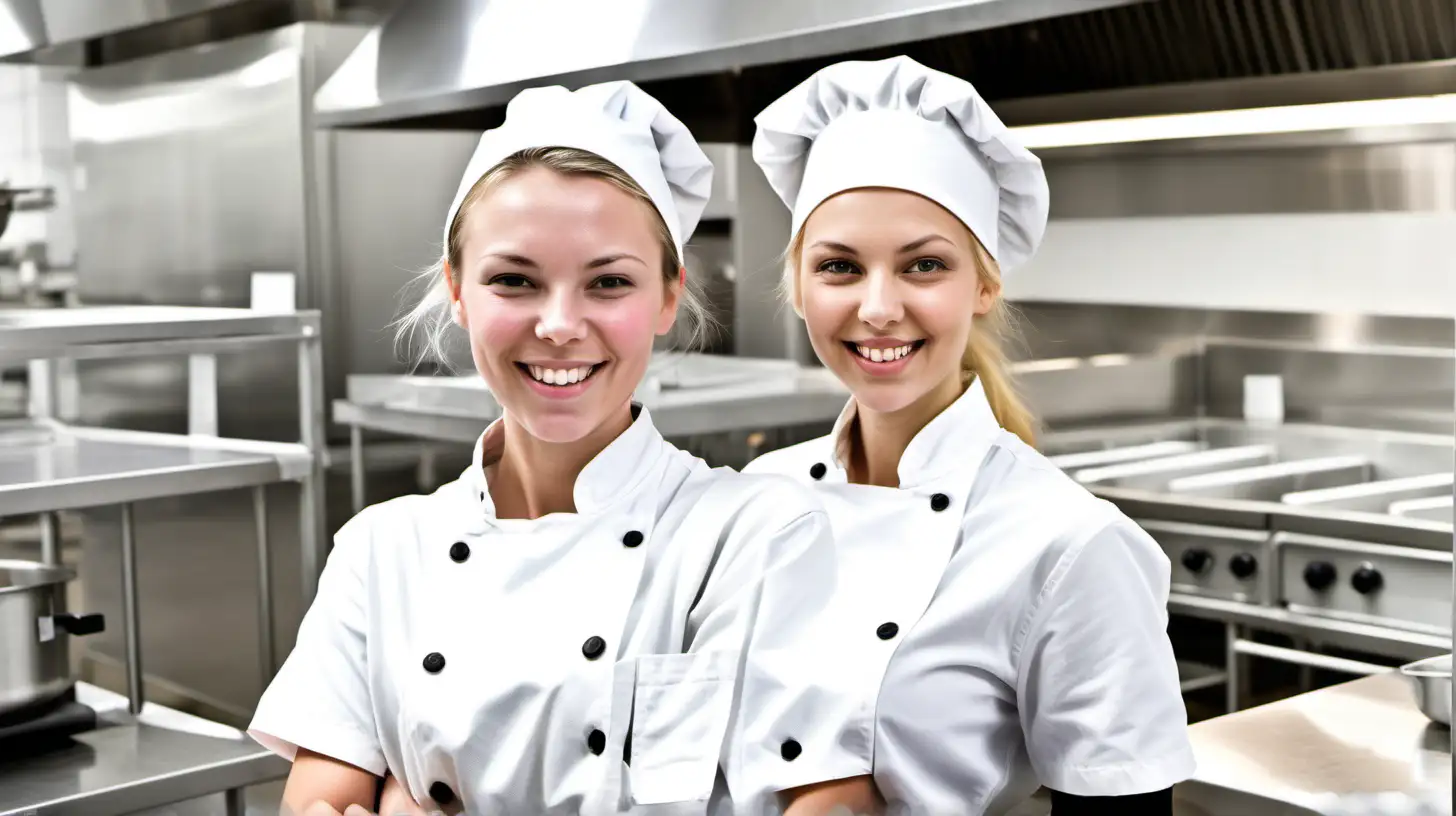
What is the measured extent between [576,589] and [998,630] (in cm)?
38

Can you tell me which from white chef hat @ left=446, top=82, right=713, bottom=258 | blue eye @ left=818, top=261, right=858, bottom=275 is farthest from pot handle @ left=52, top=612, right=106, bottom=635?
blue eye @ left=818, top=261, right=858, bottom=275

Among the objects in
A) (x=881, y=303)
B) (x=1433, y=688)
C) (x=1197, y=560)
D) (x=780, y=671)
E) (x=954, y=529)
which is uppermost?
(x=881, y=303)

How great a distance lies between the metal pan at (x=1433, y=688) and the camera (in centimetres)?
163

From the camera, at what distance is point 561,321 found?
49.4 inches

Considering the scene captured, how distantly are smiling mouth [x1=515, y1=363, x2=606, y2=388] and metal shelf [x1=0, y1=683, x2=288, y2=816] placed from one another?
3.82ft

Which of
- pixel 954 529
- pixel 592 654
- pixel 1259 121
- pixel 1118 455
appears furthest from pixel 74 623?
pixel 1259 121

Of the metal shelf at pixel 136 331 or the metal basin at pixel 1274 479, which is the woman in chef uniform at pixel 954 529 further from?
the metal basin at pixel 1274 479

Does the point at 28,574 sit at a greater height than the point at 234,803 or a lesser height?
greater

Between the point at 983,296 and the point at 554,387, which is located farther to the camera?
the point at 983,296

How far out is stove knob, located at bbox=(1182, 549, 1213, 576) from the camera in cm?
297

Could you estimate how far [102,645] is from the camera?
4477 millimetres

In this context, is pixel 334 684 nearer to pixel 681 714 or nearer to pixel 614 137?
pixel 681 714

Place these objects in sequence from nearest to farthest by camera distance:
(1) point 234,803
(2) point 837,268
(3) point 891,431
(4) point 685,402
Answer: (2) point 837,268 → (3) point 891,431 → (1) point 234,803 → (4) point 685,402

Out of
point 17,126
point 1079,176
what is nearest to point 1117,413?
point 1079,176
